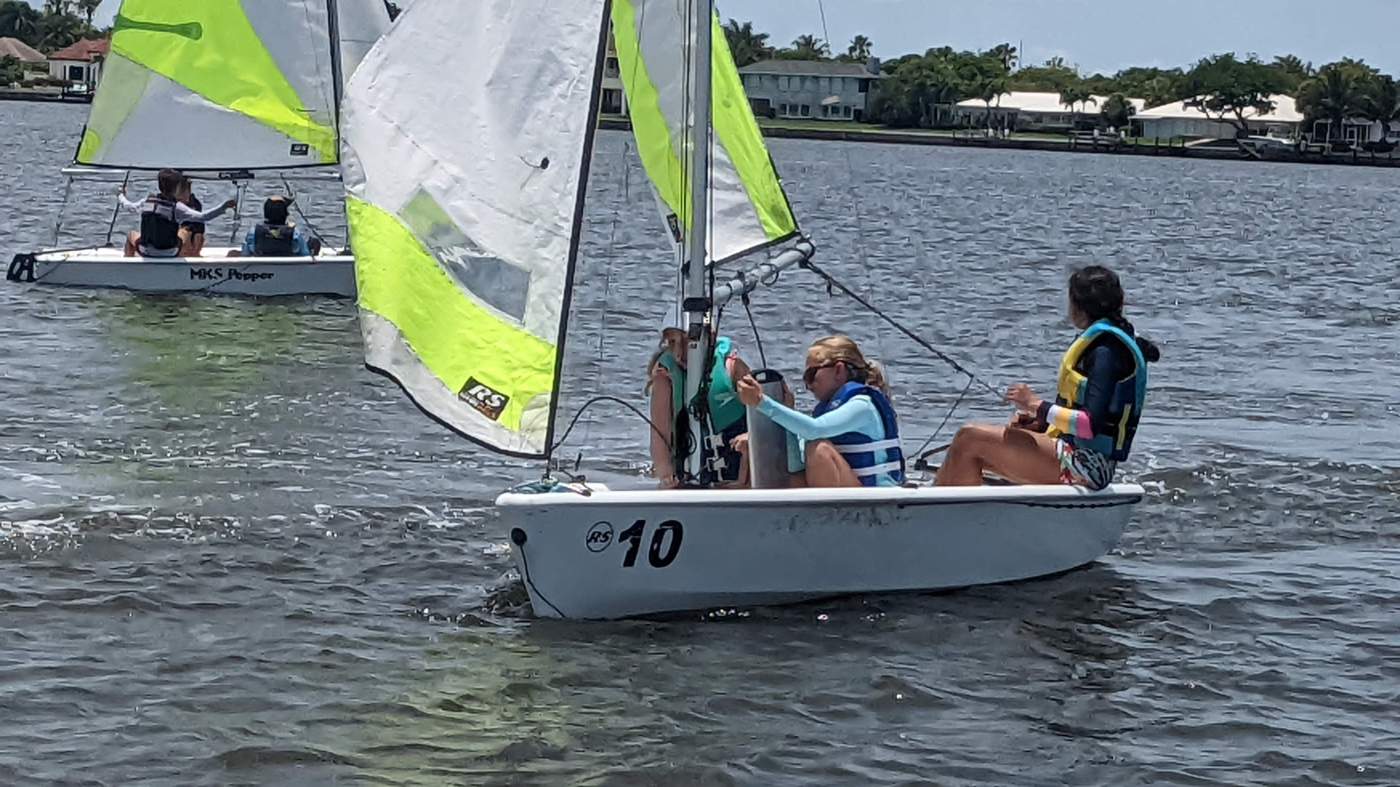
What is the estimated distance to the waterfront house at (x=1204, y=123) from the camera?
141 m

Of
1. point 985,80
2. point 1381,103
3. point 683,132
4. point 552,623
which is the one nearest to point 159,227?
point 683,132

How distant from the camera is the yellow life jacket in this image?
367 inches

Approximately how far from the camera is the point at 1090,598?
384 inches

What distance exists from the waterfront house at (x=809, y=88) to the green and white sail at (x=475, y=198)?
13446cm

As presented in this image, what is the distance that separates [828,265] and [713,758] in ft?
78.6

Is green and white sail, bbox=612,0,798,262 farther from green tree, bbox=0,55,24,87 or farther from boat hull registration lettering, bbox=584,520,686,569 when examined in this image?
green tree, bbox=0,55,24,87

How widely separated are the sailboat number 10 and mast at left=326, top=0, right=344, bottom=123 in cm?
1286

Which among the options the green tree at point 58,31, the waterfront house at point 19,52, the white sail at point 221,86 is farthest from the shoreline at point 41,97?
the white sail at point 221,86

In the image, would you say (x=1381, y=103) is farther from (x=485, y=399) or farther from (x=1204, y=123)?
(x=485, y=399)

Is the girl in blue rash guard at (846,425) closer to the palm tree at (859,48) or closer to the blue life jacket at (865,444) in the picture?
the blue life jacket at (865,444)

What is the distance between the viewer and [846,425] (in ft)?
29.1

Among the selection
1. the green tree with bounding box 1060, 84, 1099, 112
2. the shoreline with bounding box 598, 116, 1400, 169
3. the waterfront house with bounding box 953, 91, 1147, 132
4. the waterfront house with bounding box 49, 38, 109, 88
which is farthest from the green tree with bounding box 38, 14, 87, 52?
the green tree with bounding box 1060, 84, 1099, 112

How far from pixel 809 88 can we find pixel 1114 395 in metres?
137

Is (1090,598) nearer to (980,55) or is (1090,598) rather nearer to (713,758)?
(713,758)
